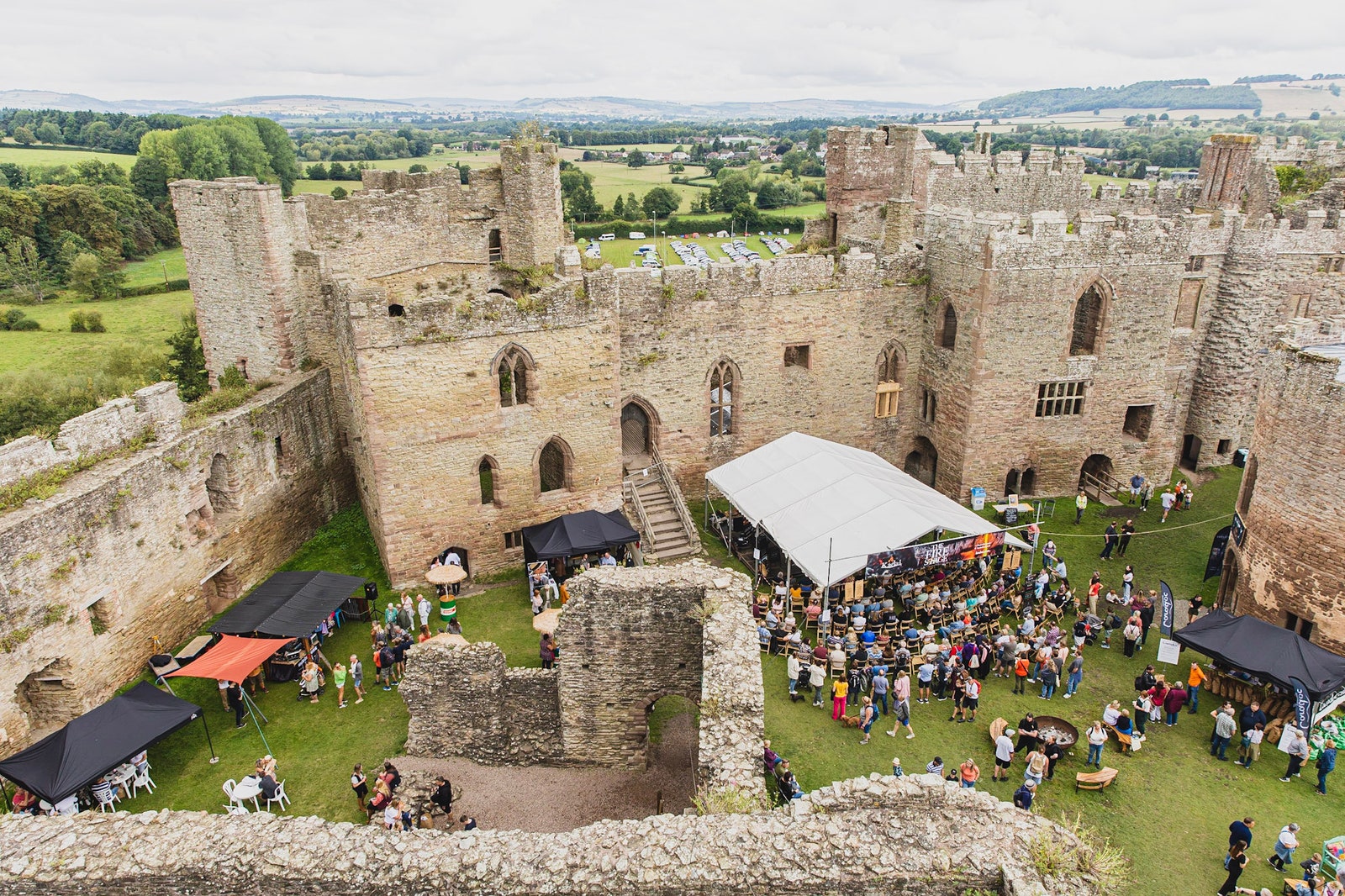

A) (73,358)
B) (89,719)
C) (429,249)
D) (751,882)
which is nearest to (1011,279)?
(429,249)

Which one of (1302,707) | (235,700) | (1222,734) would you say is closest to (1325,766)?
(1302,707)

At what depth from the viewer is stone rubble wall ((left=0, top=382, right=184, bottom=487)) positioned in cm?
1656

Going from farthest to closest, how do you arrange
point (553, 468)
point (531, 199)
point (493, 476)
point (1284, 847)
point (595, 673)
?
point (531, 199)
point (553, 468)
point (493, 476)
point (595, 673)
point (1284, 847)

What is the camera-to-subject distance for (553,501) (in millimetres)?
22781

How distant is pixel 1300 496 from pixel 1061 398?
7.75 m

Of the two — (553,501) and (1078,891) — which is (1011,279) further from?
(1078,891)

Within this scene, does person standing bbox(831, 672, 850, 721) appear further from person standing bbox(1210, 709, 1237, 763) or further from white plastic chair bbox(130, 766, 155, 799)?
white plastic chair bbox(130, 766, 155, 799)

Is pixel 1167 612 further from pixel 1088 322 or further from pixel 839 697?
pixel 1088 322

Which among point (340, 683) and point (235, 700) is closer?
point (235, 700)

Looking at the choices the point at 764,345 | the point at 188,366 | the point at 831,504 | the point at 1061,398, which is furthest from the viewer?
the point at 188,366

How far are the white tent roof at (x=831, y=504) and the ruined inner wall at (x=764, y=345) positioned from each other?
216 cm

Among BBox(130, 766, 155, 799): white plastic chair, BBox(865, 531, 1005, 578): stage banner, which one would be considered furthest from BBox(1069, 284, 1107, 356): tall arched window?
BBox(130, 766, 155, 799): white plastic chair

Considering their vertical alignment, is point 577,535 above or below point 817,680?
above

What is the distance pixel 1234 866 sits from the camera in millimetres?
12844
